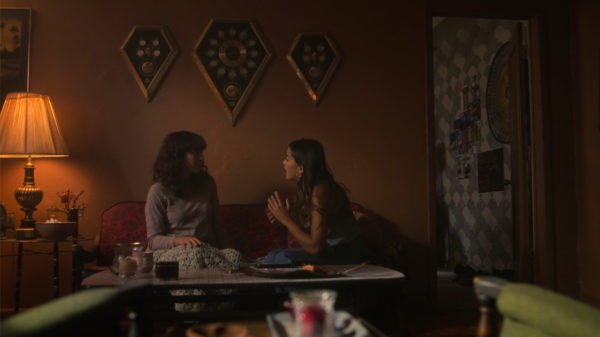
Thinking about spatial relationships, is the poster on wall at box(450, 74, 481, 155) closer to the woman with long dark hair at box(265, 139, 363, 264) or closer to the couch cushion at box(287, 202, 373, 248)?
the couch cushion at box(287, 202, 373, 248)

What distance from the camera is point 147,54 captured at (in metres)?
4.01

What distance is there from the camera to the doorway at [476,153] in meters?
5.15

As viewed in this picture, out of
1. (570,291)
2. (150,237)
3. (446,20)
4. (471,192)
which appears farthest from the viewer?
(446,20)

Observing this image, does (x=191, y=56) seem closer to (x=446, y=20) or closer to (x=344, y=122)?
(x=344, y=122)

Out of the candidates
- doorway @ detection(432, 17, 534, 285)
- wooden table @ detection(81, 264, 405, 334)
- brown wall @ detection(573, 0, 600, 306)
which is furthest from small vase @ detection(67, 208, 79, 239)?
brown wall @ detection(573, 0, 600, 306)

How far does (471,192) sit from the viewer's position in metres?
6.09

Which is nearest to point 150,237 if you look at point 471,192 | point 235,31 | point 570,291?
point 235,31

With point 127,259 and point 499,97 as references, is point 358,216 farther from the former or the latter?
point 499,97

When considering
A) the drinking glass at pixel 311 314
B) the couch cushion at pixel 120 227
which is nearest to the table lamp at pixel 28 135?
the couch cushion at pixel 120 227

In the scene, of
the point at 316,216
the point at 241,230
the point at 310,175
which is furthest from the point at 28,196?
the point at 316,216

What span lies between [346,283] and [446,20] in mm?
5272

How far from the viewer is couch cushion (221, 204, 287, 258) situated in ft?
12.7

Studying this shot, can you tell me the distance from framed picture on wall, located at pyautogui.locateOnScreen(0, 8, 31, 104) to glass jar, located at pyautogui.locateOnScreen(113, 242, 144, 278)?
2.15 m

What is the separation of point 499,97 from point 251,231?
290cm
